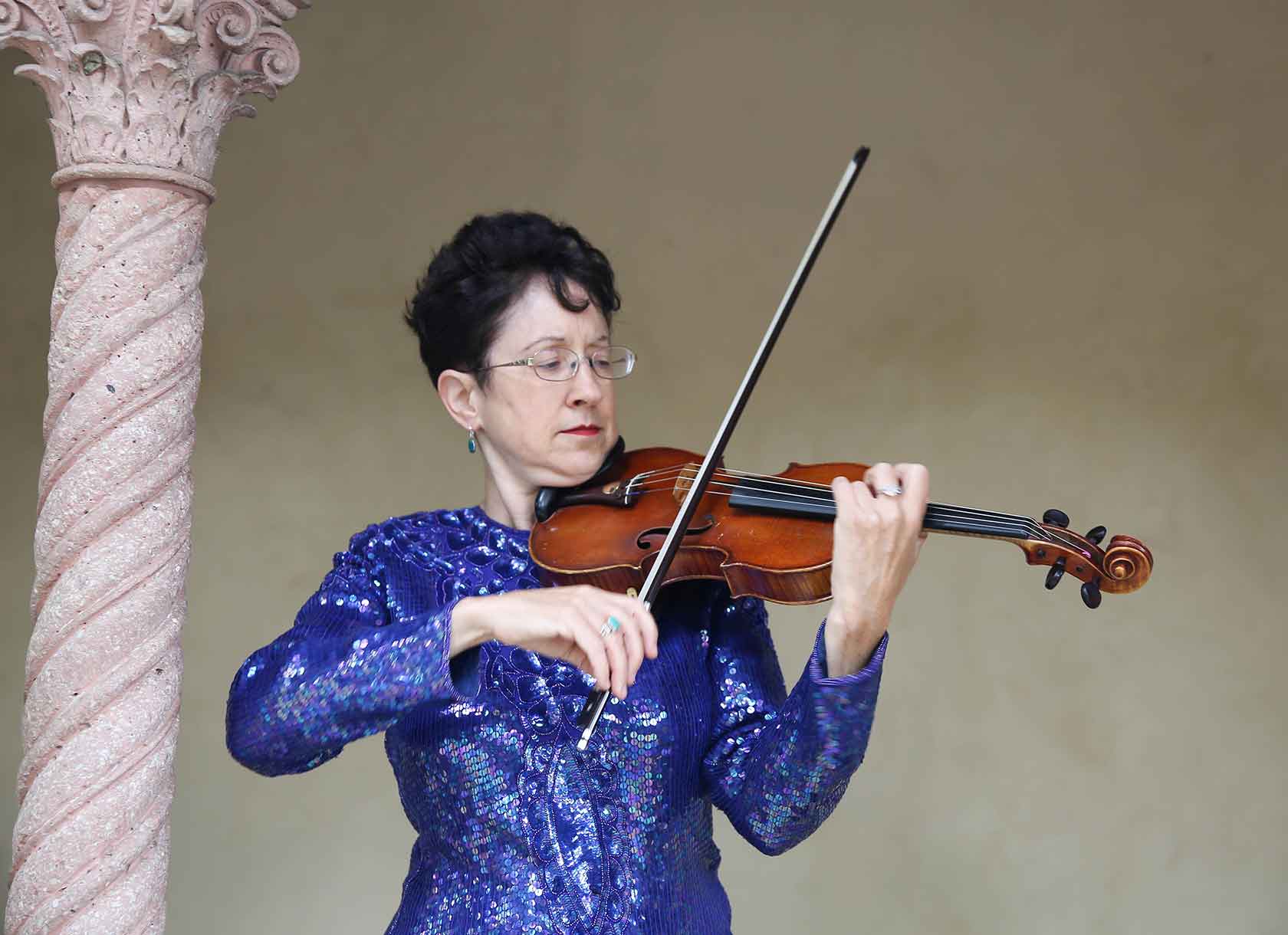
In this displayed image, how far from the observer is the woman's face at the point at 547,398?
1.89 metres

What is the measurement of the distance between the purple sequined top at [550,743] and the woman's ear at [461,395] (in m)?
0.19

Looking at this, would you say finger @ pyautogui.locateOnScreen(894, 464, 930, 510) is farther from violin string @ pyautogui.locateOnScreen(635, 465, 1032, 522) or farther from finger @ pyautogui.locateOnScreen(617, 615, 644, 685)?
finger @ pyautogui.locateOnScreen(617, 615, 644, 685)

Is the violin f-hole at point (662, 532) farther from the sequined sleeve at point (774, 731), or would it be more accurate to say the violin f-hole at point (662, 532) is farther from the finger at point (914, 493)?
the finger at point (914, 493)

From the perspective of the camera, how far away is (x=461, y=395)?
6.50 feet

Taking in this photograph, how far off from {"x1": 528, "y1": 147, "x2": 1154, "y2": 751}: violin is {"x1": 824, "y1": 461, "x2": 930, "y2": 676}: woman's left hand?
6 centimetres

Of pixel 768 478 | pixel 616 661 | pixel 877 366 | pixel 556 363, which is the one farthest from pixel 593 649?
pixel 877 366

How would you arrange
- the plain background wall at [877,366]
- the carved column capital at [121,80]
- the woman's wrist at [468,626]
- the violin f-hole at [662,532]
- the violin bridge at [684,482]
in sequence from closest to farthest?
the woman's wrist at [468,626] < the violin f-hole at [662,532] < the violin bridge at [684,482] < the carved column capital at [121,80] < the plain background wall at [877,366]

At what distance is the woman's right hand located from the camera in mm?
1392

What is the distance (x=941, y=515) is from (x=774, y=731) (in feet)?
1.09

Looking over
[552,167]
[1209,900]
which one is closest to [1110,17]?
[552,167]

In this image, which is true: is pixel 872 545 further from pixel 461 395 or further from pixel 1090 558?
pixel 461 395

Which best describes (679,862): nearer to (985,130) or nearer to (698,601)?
(698,601)

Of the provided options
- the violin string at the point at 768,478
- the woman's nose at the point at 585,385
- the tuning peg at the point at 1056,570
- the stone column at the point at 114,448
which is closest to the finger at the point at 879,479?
the violin string at the point at 768,478

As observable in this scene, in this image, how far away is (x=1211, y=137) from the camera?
3.66m
